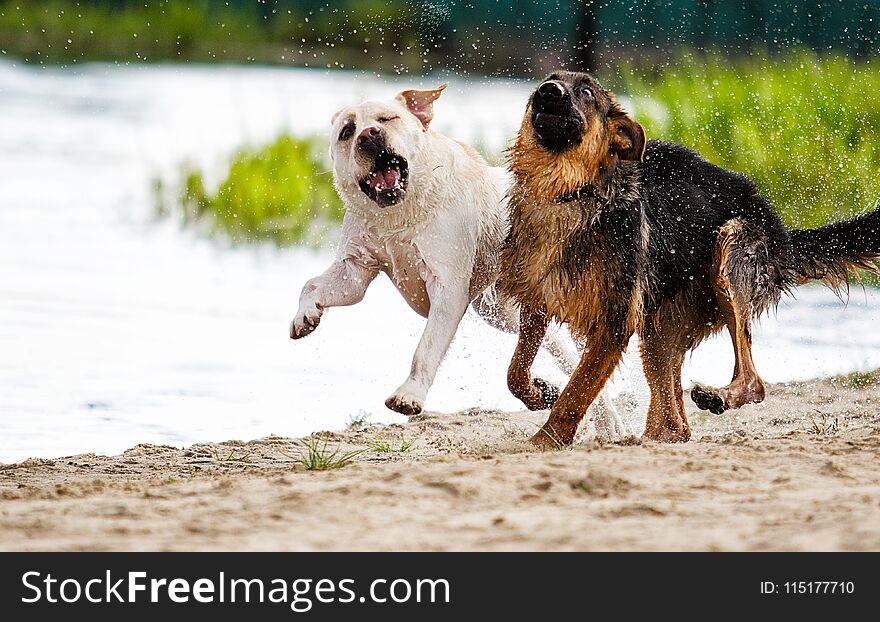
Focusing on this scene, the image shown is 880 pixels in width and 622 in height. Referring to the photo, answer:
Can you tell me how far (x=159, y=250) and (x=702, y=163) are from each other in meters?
6.64

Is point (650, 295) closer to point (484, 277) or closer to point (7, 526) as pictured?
point (484, 277)

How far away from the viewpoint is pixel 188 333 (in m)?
8.82

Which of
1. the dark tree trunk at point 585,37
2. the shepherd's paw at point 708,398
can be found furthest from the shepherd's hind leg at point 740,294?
the dark tree trunk at point 585,37

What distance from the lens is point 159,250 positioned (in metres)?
11.8

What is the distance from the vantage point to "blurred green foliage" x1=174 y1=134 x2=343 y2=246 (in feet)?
41.4

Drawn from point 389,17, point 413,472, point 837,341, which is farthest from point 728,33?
point 413,472

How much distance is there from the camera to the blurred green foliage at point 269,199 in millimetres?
12609

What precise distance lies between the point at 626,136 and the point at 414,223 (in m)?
1.04

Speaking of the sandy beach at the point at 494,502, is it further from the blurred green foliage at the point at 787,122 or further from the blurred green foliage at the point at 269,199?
the blurred green foliage at the point at 269,199

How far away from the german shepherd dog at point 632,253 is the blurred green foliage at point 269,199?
6.61m

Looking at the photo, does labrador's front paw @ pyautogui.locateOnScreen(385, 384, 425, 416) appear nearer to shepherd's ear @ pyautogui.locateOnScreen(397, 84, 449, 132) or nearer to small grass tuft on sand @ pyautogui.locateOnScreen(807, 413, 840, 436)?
shepherd's ear @ pyautogui.locateOnScreen(397, 84, 449, 132)

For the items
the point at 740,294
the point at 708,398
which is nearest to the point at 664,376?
the point at 740,294

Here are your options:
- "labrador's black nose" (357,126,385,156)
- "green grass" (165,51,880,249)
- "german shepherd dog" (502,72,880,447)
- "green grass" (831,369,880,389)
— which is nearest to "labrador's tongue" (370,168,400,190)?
"labrador's black nose" (357,126,385,156)

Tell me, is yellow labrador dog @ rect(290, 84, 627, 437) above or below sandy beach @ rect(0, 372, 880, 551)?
above
